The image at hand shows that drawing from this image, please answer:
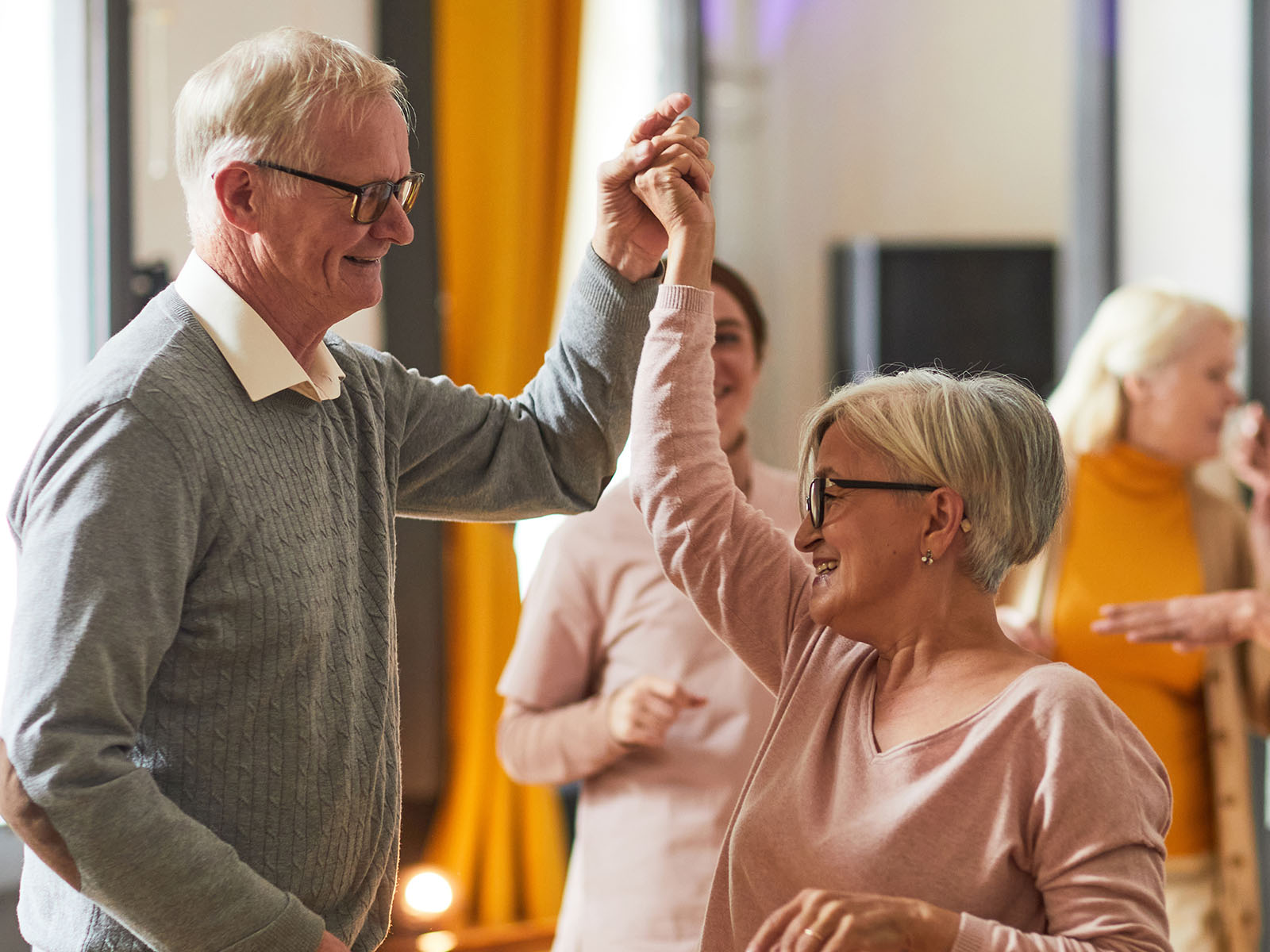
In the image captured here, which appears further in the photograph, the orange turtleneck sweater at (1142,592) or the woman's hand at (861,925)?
the orange turtleneck sweater at (1142,592)

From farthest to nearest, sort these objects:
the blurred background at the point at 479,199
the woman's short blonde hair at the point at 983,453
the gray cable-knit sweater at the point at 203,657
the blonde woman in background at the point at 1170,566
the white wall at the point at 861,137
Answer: the white wall at the point at 861,137, the blurred background at the point at 479,199, the blonde woman in background at the point at 1170,566, the woman's short blonde hair at the point at 983,453, the gray cable-knit sweater at the point at 203,657

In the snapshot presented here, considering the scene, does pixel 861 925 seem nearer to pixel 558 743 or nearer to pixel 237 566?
pixel 237 566

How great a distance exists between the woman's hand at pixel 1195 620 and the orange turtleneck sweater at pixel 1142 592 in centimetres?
17

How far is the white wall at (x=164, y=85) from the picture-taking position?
8.88 feet

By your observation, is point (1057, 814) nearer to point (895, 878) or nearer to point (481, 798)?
point (895, 878)

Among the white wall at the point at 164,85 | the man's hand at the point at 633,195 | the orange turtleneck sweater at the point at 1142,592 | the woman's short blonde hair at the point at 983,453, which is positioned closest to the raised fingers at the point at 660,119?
the man's hand at the point at 633,195

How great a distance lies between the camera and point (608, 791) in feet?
6.17

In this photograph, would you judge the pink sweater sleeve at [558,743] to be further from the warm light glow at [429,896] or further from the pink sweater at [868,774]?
the warm light glow at [429,896]

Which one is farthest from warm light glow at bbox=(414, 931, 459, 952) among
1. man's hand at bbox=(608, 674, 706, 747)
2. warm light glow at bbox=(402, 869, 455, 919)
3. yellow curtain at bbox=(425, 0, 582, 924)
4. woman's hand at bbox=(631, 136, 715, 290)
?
woman's hand at bbox=(631, 136, 715, 290)

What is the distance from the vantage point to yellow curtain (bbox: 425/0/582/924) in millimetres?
3082

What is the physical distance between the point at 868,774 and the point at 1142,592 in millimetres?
1485

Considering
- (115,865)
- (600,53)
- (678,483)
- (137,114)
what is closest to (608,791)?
(678,483)

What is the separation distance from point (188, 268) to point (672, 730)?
38.7 inches

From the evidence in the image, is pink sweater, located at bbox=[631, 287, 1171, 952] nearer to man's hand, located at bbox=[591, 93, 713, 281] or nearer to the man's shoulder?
man's hand, located at bbox=[591, 93, 713, 281]
